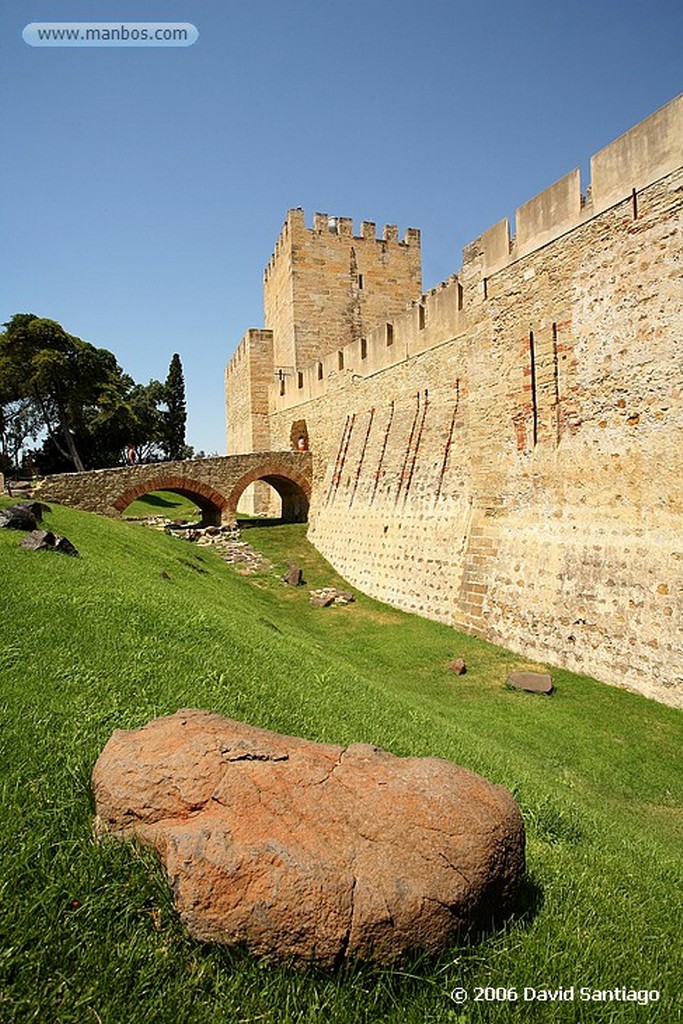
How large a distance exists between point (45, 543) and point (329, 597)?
8766 millimetres

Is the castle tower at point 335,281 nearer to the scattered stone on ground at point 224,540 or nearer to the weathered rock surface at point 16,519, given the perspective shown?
the scattered stone on ground at point 224,540

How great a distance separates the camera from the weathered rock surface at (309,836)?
213cm

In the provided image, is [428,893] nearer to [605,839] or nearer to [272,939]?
[272,939]

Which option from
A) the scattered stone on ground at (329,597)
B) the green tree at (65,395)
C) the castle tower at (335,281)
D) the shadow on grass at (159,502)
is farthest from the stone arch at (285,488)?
the green tree at (65,395)

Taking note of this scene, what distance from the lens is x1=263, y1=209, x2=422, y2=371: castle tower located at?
79.7 feet

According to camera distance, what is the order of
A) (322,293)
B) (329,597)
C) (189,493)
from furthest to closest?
(322,293), (189,493), (329,597)

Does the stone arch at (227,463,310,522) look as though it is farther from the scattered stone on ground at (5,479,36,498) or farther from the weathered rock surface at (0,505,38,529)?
the weathered rock surface at (0,505,38,529)

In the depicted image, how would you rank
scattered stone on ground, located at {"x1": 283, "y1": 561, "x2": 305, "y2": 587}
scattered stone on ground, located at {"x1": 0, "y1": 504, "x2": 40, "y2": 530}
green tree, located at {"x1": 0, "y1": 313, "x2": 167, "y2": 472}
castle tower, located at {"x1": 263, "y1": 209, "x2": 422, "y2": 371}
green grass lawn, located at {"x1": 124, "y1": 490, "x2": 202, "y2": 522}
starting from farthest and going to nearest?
green tree, located at {"x1": 0, "y1": 313, "x2": 167, "y2": 472} → green grass lawn, located at {"x1": 124, "y1": 490, "x2": 202, "y2": 522} → castle tower, located at {"x1": 263, "y1": 209, "x2": 422, "y2": 371} → scattered stone on ground, located at {"x1": 283, "y1": 561, "x2": 305, "y2": 587} → scattered stone on ground, located at {"x1": 0, "y1": 504, "x2": 40, "y2": 530}

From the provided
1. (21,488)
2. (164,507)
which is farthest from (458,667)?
(164,507)

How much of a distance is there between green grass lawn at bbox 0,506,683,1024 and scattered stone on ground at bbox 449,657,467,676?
48.8 inches

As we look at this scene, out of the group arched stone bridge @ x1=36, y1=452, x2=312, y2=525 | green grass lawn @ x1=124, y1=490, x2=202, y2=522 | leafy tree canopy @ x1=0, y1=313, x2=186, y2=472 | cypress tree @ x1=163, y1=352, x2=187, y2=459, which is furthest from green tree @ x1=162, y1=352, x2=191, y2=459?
arched stone bridge @ x1=36, y1=452, x2=312, y2=525

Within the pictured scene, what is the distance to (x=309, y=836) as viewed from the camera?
2.32 metres

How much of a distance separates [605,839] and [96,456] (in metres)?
40.7

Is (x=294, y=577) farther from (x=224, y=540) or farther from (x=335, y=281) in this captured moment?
(x=335, y=281)
